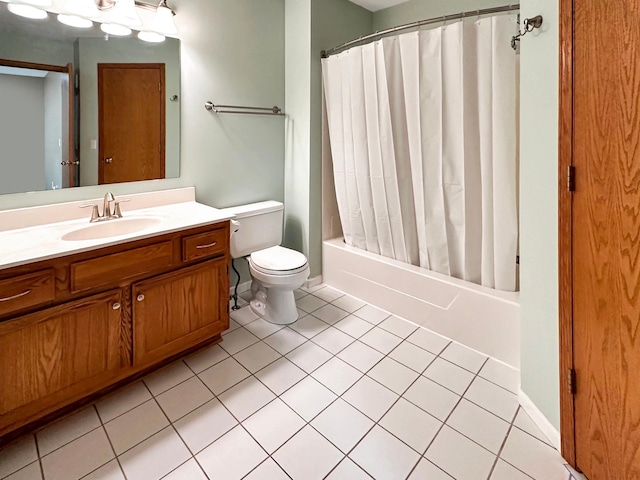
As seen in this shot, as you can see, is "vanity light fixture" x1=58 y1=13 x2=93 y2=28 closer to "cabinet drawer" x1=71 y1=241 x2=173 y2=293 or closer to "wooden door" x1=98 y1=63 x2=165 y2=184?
"wooden door" x1=98 y1=63 x2=165 y2=184

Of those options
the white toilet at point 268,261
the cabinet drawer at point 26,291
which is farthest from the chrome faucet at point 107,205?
the white toilet at point 268,261

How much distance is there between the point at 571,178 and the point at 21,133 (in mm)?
2378

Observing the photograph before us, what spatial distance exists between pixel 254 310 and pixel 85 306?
1.22 m

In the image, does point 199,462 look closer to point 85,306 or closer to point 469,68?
point 85,306

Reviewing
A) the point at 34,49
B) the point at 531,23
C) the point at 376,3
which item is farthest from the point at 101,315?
the point at 376,3

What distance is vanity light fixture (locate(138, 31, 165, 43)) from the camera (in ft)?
6.81

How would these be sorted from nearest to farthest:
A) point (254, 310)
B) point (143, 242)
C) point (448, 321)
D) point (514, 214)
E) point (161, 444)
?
1. point (161, 444)
2. point (143, 242)
3. point (514, 214)
4. point (448, 321)
5. point (254, 310)

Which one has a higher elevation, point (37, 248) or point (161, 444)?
point (37, 248)

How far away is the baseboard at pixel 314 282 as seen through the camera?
119 inches

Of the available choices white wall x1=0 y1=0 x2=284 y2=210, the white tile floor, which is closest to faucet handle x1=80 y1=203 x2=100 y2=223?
white wall x1=0 y1=0 x2=284 y2=210

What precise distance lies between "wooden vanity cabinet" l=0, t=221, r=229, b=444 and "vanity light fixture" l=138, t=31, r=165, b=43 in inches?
46.7

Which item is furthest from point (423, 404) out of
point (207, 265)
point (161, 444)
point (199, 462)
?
point (207, 265)

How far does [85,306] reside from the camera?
153 cm

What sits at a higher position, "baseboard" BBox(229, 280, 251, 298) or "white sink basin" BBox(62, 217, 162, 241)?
"white sink basin" BBox(62, 217, 162, 241)
